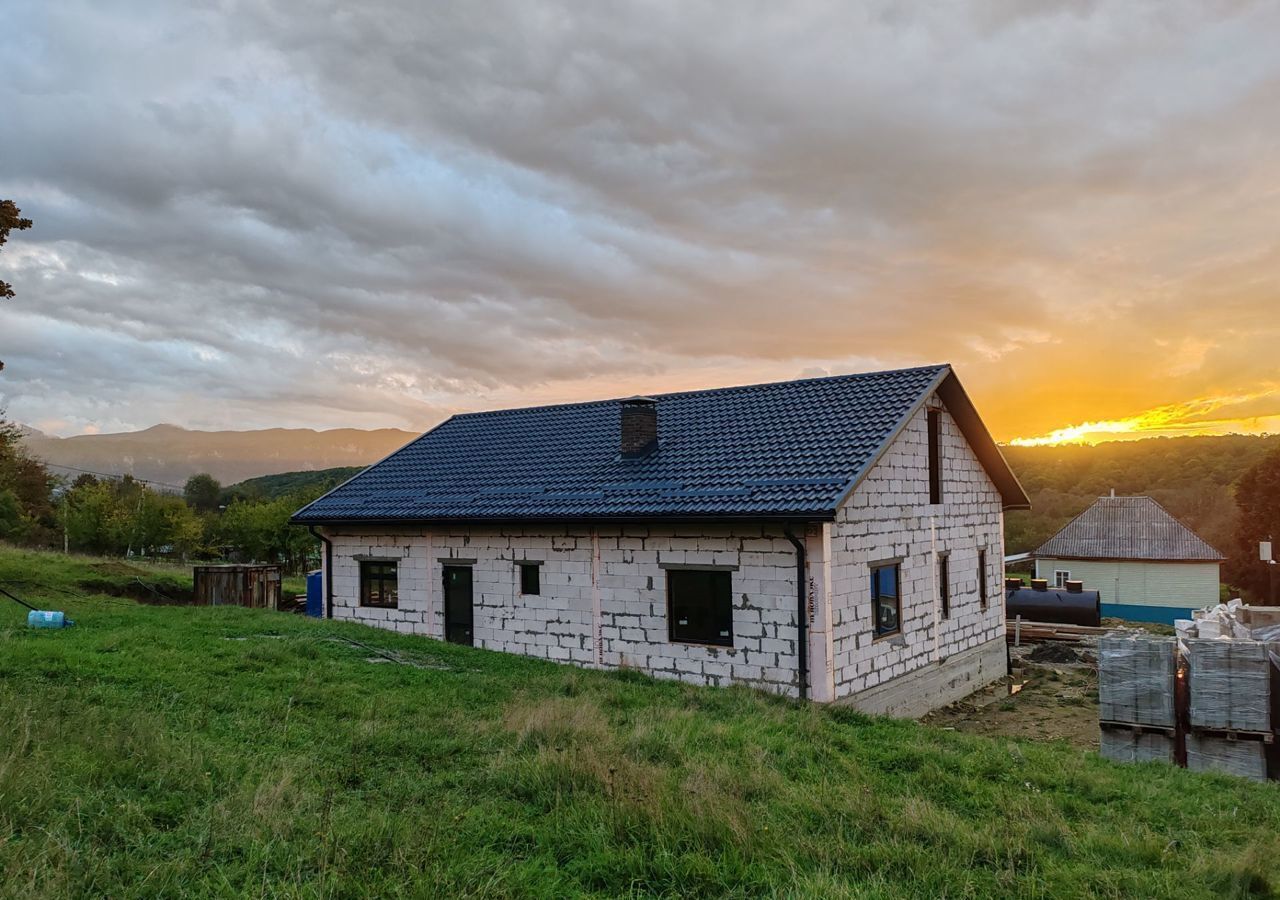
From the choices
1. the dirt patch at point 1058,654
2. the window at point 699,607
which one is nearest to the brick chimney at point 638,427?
the window at point 699,607

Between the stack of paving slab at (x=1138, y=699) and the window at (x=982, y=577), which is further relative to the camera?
the window at (x=982, y=577)

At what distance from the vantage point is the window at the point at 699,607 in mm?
A: 13836

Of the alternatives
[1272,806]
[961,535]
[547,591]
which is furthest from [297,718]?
[961,535]

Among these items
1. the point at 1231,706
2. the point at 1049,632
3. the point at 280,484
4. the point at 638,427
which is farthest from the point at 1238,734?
the point at 280,484

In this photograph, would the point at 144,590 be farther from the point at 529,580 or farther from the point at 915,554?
the point at 915,554

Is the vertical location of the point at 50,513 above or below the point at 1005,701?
above

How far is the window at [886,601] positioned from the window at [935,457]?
248cm

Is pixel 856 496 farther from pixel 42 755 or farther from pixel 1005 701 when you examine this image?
pixel 42 755

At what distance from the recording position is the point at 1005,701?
17422 mm

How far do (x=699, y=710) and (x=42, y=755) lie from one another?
24.1ft

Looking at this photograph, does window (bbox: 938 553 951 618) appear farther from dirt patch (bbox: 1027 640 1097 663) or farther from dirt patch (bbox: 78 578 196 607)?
dirt patch (bbox: 78 578 196 607)

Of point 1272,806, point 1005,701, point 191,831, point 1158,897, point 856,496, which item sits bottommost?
point 1005,701

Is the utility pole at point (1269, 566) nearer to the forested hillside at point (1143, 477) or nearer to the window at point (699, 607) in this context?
the forested hillside at point (1143, 477)

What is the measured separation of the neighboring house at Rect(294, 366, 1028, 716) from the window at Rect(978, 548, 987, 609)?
61 mm
